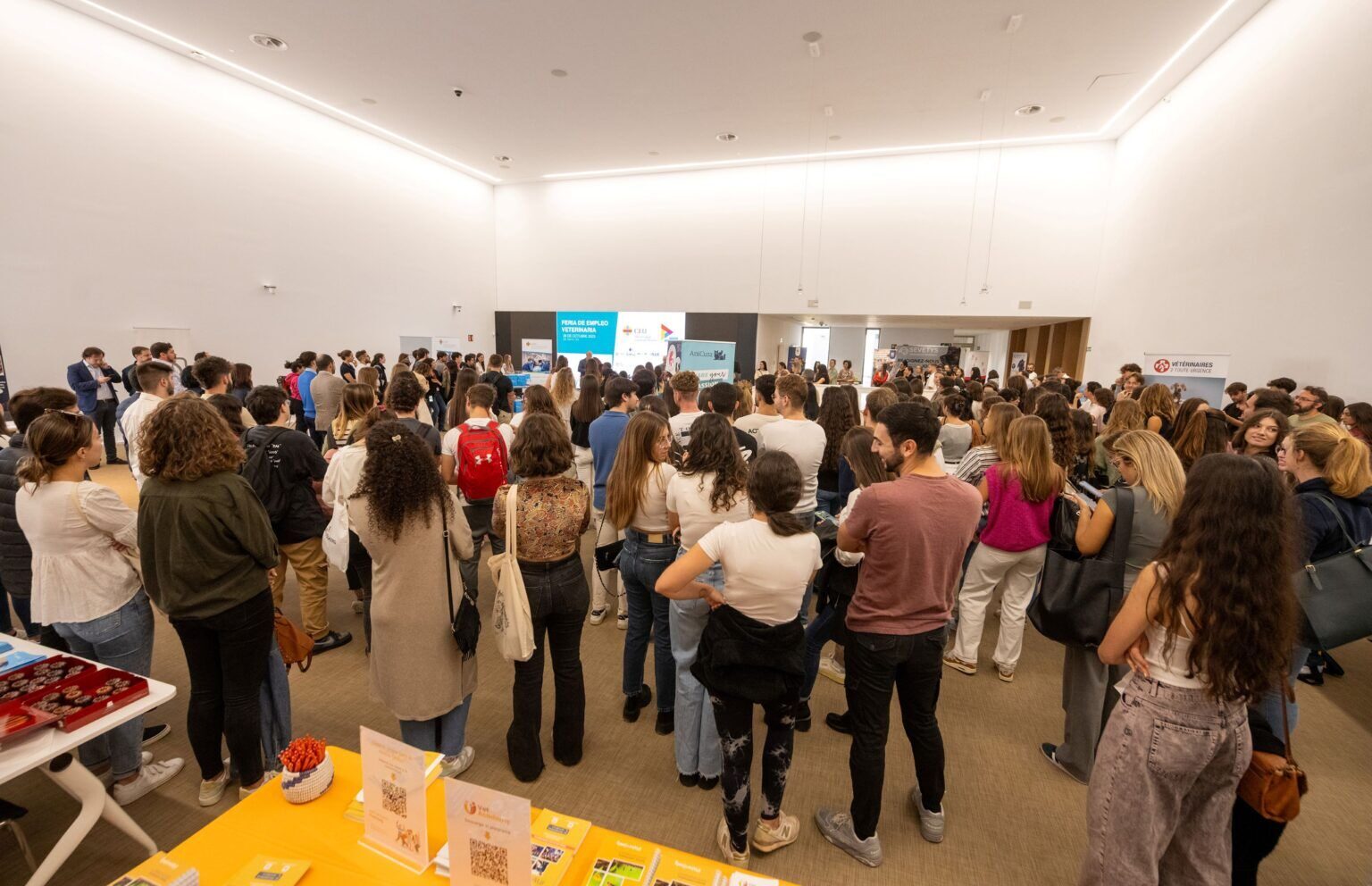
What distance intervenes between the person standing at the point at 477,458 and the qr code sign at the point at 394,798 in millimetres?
2065

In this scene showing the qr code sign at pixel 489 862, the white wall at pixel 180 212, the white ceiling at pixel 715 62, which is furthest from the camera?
the white wall at pixel 180 212

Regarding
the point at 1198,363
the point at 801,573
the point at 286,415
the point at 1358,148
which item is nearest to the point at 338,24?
the point at 286,415

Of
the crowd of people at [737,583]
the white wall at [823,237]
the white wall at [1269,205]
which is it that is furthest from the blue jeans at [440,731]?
the white wall at [823,237]

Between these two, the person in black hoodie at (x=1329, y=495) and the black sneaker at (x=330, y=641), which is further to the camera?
the black sneaker at (x=330, y=641)

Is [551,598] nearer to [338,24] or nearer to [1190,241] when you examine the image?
[338,24]

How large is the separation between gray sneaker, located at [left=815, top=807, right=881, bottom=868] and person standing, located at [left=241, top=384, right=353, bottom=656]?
8.83 feet

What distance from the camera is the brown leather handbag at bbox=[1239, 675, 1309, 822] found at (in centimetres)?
142

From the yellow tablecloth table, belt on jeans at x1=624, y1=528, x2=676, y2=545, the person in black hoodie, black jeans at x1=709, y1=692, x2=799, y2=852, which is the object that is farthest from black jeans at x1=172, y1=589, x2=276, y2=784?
the person in black hoodie

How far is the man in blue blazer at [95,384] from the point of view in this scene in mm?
6809

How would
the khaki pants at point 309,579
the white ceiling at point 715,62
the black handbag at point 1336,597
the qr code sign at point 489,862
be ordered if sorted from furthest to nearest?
the white ceiling at point 715,62 → the khaki pants at point 309,579 → the black handbag at point 1336,597 → the qr code sign at point 489,862

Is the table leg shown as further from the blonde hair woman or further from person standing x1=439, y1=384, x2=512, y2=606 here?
the blonde hair woman

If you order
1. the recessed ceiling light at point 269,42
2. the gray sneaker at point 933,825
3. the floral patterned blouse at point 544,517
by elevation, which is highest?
the recessed ceiling light at point 269,42

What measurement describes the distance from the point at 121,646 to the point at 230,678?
0.50 meters

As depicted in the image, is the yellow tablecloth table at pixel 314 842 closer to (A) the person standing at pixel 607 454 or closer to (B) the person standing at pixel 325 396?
(A) the person standing at pixel 607 454
